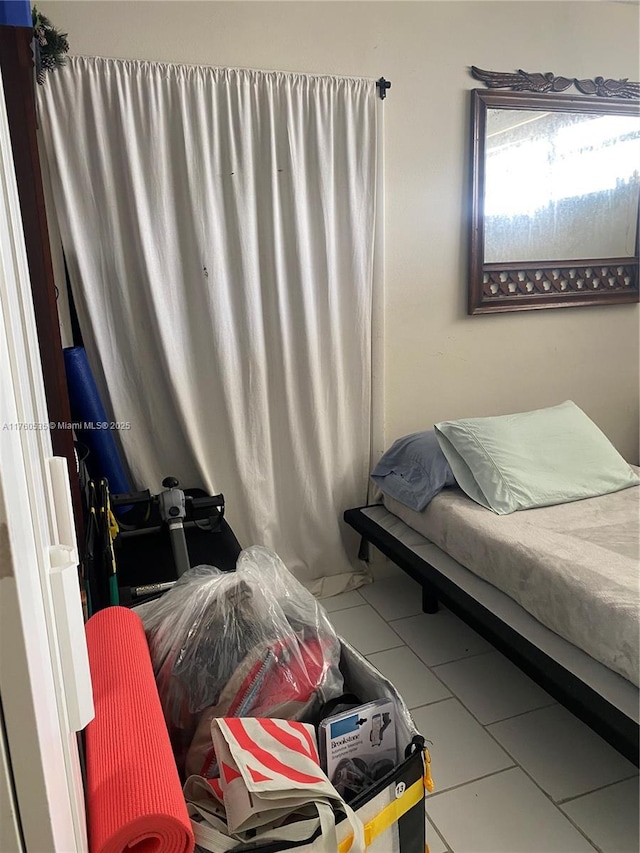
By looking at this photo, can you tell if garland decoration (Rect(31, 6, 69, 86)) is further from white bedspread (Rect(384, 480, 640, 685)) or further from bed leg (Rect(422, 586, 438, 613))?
bed leg (Rect(422, 586, 438, 613))

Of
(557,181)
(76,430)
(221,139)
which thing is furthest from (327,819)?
(557,181)

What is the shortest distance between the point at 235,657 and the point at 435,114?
97.8 inches

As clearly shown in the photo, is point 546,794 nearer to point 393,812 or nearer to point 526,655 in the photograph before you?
point 526,655

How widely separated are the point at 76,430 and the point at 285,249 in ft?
3.62

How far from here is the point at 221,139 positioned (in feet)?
8.14

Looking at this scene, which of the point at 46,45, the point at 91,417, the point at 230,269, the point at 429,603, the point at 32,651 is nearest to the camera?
the point at 32,651

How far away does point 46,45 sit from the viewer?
209cm

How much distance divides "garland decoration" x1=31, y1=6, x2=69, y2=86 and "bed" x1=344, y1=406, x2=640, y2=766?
2016 mm

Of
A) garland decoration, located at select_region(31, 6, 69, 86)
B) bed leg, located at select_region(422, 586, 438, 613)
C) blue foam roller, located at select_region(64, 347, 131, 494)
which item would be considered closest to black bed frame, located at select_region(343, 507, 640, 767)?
bed leg, located at select_region(422, 586, 438, 613)

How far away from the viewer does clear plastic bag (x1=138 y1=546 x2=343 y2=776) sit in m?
1.17

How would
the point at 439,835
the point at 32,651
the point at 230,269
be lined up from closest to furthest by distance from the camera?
1. the point at 32,651
2. the point at 439,835
3. the point at 230,269

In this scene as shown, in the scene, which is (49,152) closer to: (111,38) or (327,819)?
(111,38)

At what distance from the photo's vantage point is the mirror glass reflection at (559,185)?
290 cm

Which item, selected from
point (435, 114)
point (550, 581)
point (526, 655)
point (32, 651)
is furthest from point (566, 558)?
point (435, 114)
